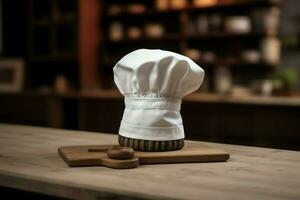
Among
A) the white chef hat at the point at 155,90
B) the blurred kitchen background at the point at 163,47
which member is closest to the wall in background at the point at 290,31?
the blurred kitchen background at the point at 163,47

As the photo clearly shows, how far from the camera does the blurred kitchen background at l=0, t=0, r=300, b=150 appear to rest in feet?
12.1

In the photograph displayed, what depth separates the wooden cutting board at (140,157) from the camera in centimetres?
120

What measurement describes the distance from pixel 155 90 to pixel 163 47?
12.4 ft

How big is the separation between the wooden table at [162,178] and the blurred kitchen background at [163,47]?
224cm

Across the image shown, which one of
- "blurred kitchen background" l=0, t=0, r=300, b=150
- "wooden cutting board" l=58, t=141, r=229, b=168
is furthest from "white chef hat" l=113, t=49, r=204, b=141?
"blurred kitchen background" l=0, t=0, r=300, b=150

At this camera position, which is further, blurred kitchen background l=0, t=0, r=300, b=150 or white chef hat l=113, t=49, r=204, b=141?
blurred kitchen background l=0, t=0, r=300, b=150

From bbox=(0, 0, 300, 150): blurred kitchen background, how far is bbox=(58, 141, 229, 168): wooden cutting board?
87.8 inches

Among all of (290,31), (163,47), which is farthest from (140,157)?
(163,47)

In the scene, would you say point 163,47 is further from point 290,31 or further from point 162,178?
point 162,178

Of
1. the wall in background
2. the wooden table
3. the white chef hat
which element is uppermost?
the wall in background

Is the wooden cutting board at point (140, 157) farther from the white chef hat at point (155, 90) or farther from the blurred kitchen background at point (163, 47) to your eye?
the blurred kitchen background at point (163, 47)

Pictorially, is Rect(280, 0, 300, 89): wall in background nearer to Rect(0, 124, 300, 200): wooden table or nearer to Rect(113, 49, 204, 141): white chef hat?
Rect(0, 124, 300, 200): wooden table

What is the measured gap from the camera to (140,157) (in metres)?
1.24

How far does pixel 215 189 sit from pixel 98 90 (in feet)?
13.5
